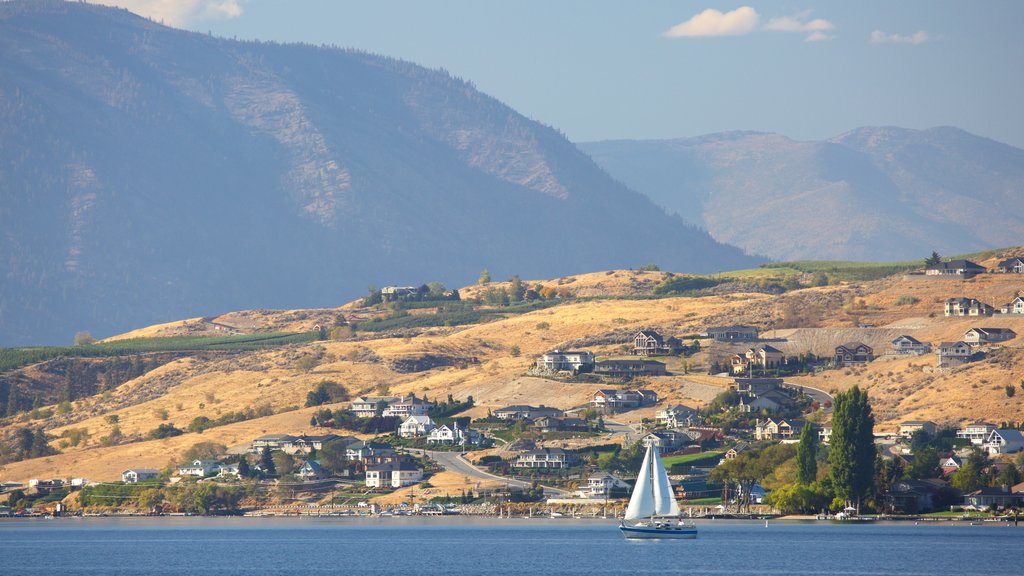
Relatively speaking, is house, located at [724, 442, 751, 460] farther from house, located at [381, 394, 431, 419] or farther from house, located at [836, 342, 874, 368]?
house, located at [381, 394, 431, 419]

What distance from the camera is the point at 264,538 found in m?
137

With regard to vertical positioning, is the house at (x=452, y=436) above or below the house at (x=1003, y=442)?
above

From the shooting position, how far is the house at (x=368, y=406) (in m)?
191

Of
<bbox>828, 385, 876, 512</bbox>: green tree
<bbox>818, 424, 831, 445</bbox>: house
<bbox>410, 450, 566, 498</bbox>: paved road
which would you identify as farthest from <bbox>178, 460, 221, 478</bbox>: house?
<bbox>828, 385, 876, 512</bbox>: green tree

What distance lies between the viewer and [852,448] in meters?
134

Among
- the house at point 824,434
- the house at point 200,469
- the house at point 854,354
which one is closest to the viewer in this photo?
the house at point 824,434

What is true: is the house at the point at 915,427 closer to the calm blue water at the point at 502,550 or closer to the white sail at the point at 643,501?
the calm blue water at the point at 502,550

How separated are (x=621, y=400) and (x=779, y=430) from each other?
22.6 meters

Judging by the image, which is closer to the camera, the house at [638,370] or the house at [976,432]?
the house at [976,432]

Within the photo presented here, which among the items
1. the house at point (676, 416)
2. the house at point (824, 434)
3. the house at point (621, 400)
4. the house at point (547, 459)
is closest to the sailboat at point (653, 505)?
the house at point (547, 459)

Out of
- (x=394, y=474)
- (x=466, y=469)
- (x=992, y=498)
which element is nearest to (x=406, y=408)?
(x=466, y=469)

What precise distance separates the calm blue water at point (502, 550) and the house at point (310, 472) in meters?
17.6

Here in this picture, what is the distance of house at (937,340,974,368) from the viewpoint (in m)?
186

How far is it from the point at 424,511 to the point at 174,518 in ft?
82.5
